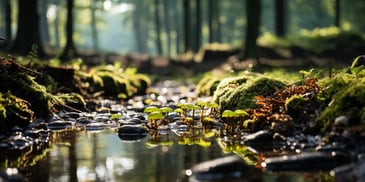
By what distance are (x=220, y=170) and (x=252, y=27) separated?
19152 mm

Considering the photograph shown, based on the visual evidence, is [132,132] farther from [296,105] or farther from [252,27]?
[252,27]

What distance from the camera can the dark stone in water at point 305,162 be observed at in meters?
5.09

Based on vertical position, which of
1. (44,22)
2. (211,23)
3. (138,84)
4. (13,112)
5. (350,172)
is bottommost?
(350,172)

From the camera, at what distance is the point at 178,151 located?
6191mm

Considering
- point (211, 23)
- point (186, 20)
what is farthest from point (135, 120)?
point (211, 23)

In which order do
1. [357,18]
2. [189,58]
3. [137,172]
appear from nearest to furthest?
[137,172], [189,58], [357,18]

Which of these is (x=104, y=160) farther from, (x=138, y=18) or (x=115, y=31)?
(x=115, y=31)

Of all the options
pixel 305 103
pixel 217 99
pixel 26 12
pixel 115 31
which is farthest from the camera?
pixel 115 31

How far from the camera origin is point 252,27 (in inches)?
925

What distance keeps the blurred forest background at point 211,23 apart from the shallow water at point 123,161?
16701 millimetres

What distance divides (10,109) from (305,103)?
4003 millimetres

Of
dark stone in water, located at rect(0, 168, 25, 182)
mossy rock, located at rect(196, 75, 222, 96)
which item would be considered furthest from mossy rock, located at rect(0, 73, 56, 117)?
mossy rock, located at rect(196, 75, 222, 96)

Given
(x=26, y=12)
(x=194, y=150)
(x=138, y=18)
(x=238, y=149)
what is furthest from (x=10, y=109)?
(x=138, y=18)

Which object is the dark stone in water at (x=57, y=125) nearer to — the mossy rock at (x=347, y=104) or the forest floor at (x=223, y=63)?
the mossy rock at (x=347, y=104)
